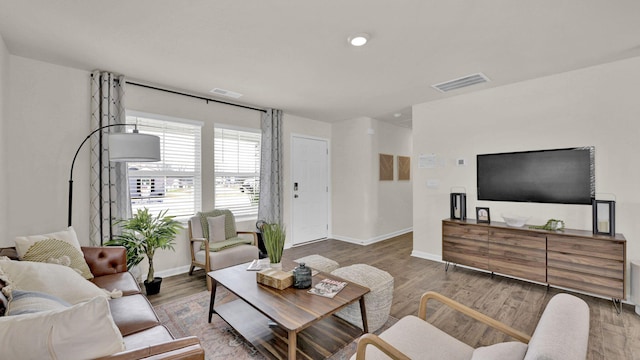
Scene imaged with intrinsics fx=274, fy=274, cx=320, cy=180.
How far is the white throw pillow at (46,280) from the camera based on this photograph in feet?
5.01

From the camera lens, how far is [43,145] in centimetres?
281

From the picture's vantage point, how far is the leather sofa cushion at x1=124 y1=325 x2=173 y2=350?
55.8 inches

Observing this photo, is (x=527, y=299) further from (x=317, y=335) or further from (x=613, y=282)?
(x=317, y=335)

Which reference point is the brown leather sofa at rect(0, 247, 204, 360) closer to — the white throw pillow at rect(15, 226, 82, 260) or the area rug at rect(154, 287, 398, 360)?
the white throw pillow at rect(15, 226, 82, 260)

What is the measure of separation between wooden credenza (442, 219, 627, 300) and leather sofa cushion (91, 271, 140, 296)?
3.55 metres

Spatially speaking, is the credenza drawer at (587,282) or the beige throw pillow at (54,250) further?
the credenza drawer at (587,282)

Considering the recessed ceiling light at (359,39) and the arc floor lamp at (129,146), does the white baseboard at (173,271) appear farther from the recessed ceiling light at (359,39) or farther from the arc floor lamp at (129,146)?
the recessed ceiling light at (359,39)

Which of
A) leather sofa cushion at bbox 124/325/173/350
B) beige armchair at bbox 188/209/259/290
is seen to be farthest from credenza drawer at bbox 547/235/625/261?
leather sofa cushion at bbox 124/325/173/350

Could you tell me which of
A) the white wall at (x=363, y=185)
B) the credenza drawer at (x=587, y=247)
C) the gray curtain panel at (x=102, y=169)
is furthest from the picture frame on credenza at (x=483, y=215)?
the gray curtain panel at (x=102, y=169)

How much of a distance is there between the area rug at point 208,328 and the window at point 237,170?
164 centimetres

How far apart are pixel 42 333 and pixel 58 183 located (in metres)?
2.79

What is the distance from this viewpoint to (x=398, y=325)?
1618 mm

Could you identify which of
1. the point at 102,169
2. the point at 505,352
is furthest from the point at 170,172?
the point at 505,352

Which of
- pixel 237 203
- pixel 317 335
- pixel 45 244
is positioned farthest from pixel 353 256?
pixel 45 244
